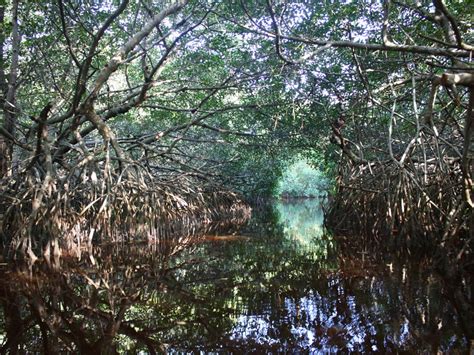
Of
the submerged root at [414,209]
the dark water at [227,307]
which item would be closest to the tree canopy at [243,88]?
the submerged root at [414,209]

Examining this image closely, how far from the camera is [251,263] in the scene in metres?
4.30

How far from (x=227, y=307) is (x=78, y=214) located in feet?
8.77

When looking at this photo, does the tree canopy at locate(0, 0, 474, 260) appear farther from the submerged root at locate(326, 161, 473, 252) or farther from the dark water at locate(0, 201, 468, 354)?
the dark water at locate(0, 201, 468, 354)

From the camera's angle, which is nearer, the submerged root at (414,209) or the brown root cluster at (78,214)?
the submerged root at (414,209)

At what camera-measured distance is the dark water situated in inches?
82.0

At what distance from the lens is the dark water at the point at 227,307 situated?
2.08 metres

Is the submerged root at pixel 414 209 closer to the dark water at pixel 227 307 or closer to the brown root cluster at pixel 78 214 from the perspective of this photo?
the dark water at pixel 227 307

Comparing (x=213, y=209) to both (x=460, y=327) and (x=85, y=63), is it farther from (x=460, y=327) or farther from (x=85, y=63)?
(x=460, y=327)

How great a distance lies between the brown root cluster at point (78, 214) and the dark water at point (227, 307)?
17.5 inches

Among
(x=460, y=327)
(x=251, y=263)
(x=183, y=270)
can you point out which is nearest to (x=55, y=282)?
(x=183, y=270)

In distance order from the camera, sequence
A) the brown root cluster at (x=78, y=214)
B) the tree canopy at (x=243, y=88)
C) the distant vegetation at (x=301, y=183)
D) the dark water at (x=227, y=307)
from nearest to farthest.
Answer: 1. the dark water at (x=227, y=307)
2. the tree canopy at (x=243, y=88)
3. the brown root cluster at (x=78, y=214)
4. the distant vegetation at (x=301, y=183)

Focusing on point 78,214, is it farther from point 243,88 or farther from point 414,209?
point 243,88

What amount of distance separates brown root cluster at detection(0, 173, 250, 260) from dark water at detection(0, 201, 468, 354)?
1.46 ft

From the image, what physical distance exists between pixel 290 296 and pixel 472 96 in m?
1.68
